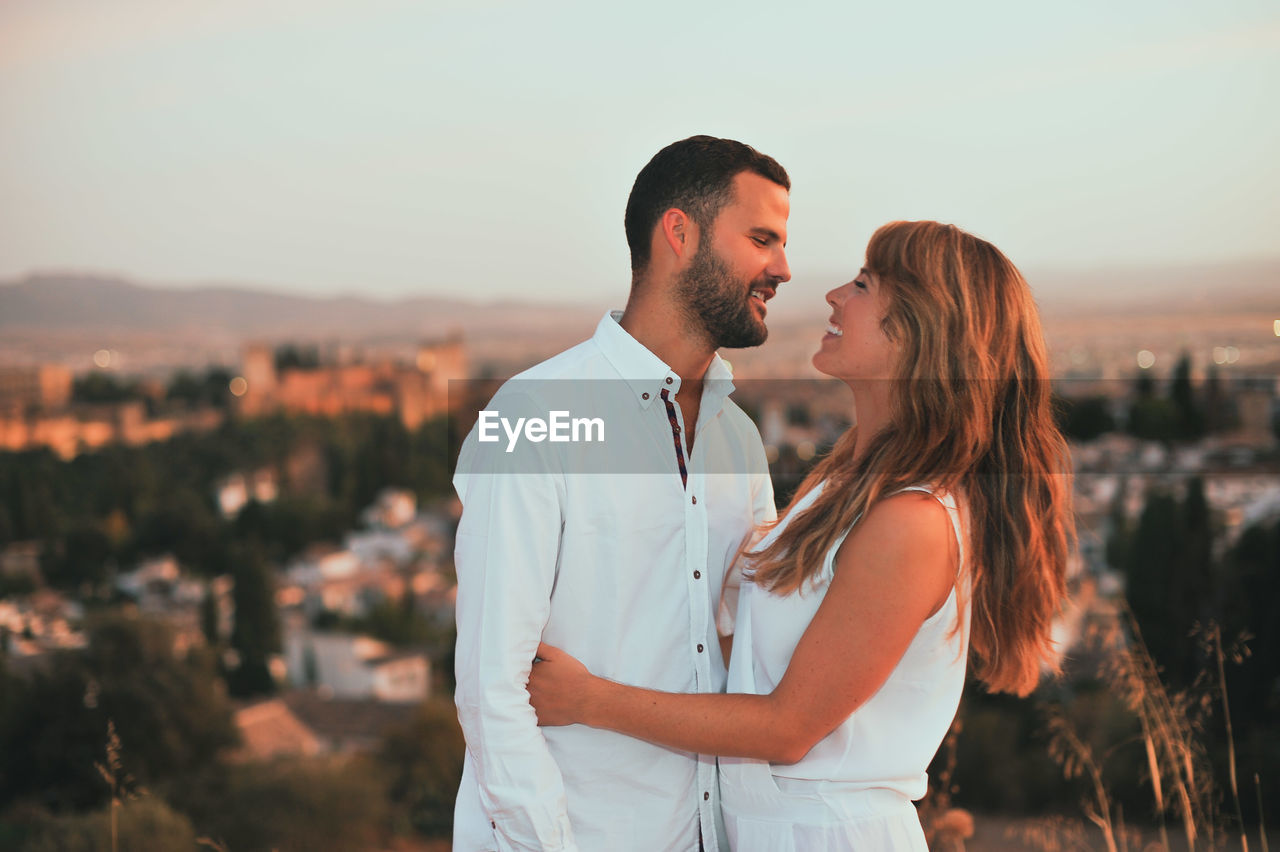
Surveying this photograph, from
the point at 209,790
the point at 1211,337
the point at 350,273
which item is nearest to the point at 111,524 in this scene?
the point at 350,273

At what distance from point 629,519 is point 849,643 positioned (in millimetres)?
385

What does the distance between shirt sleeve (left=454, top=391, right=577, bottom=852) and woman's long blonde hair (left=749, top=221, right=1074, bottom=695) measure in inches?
13.6

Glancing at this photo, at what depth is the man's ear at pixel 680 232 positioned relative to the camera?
1.70 metres

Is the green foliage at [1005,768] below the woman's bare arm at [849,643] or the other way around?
below

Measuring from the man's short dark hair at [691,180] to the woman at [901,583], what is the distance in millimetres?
292

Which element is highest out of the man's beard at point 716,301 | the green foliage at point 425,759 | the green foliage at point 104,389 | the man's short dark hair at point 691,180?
the man's short dark hair at point 691,180

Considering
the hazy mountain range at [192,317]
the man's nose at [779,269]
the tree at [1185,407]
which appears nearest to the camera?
the man's nose at [779,269]

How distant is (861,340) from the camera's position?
1.54 meters

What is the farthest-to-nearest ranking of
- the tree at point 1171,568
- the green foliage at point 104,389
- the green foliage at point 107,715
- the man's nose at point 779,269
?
the green foliage at point 104,389 → the green foliage at point 107,715 → the tree at point 1171,568 → the man's nose at point 779,269

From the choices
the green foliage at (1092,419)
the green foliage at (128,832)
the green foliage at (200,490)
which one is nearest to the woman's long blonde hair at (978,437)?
the green foliage at (128,832)

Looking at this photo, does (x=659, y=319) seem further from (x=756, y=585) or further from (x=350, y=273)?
(x=350, y=273)

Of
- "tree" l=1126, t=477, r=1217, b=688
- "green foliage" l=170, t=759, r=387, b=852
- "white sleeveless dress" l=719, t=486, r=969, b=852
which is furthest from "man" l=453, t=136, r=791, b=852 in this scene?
"tree" l=1126, t=477, r=1217, b=688

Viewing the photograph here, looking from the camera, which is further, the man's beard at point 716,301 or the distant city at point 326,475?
the distant city at point 326,475
